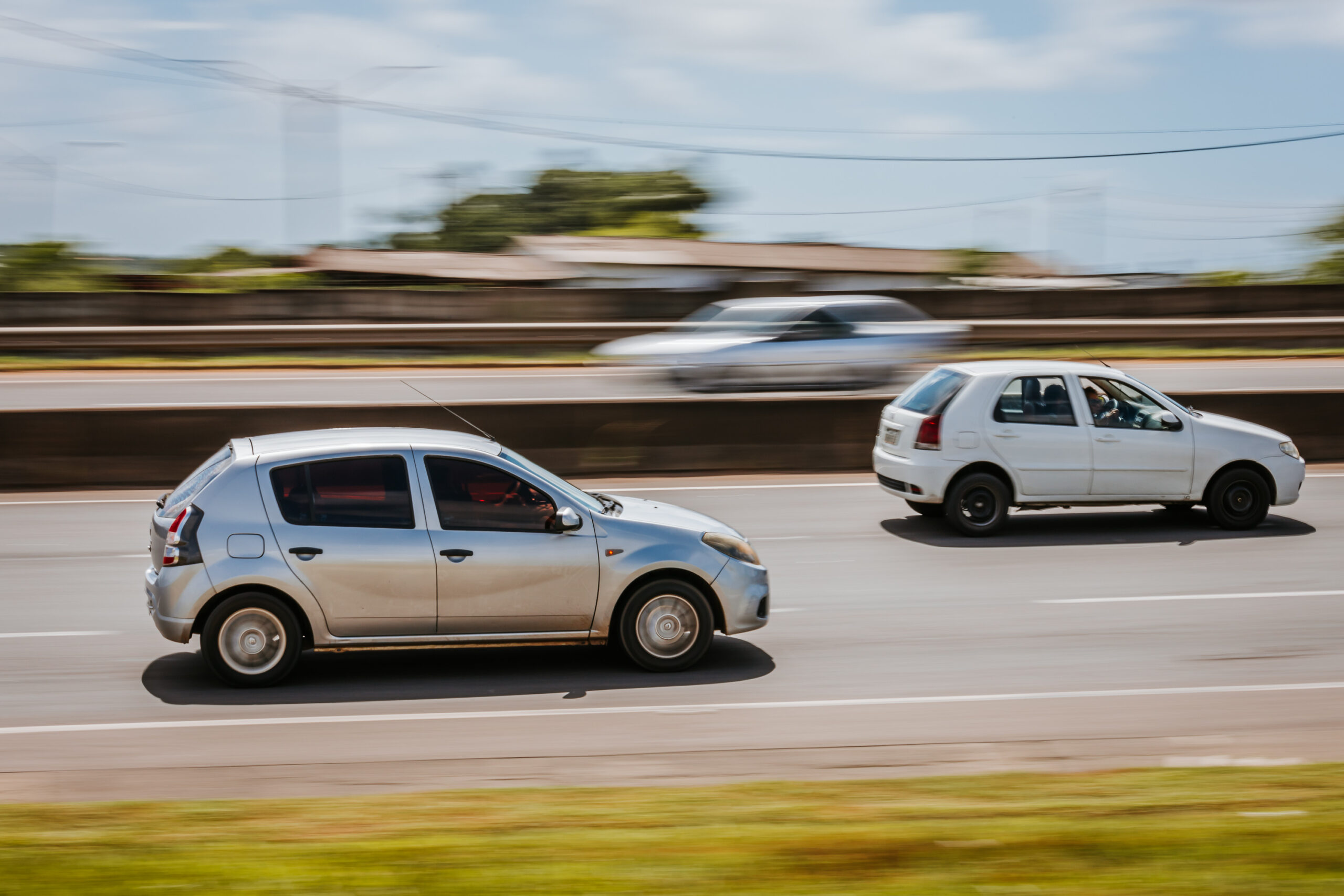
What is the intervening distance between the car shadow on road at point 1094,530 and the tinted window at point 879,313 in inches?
373

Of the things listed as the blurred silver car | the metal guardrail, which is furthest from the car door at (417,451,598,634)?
the metal guardrail

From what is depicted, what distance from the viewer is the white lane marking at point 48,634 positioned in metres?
8.68

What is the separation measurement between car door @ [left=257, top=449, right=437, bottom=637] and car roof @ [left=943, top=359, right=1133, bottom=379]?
655 centimetres

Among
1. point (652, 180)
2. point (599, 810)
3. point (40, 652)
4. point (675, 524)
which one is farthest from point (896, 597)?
point (652, 180)

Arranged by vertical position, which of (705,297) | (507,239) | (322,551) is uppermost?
(507,239)

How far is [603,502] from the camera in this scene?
8.07 m

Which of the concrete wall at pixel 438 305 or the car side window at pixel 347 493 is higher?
the concrete wall at pixel 438 305

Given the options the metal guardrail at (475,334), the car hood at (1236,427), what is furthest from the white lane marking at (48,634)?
the metal guardrail at (475,334)

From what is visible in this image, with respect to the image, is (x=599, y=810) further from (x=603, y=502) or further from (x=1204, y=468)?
(x=1204, y=468)

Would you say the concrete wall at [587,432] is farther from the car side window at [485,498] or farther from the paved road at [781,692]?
the car side window at [485,498]

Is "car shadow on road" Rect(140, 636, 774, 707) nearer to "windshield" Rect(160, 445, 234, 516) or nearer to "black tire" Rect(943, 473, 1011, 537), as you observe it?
"windshield" Rect(160, 445, 234, 516)

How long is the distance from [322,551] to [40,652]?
7.82ft

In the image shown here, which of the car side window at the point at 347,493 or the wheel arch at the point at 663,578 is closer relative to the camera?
the car side window at the point at 347,493

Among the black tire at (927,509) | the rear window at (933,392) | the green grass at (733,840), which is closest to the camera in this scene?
the green grass at (733,840)
